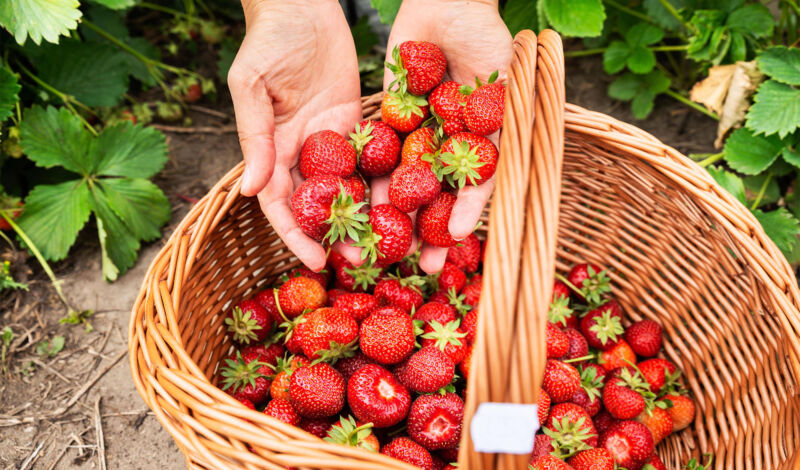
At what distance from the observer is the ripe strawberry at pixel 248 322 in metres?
1.30

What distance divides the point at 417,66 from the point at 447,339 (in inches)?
23.3

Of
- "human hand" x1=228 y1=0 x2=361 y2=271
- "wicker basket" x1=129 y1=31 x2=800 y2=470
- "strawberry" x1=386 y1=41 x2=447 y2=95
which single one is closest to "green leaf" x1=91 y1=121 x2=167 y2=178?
"wicker basket" x1=129 y1=31 x2=800 y2=470

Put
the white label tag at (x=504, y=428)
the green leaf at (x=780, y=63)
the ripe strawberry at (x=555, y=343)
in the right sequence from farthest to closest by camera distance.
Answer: the green leaf at (x=780, y=63), the ripe strawberry at (x=555, y=343), the white label tag at (x=504, y=428)

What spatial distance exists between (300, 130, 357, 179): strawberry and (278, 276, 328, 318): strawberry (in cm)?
24

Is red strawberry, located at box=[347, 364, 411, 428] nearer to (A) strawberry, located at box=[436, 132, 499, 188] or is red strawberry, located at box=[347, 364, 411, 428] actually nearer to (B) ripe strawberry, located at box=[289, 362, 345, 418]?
(B) ripe strawberry, located at box=[289, 362, 345, 418]

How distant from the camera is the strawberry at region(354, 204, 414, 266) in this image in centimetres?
120

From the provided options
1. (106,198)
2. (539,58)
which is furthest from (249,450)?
(106,198)

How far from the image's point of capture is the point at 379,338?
3.80ft

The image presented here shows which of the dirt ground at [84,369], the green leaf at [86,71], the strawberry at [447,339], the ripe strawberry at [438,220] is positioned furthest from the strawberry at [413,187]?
the green leaf at [86,71]

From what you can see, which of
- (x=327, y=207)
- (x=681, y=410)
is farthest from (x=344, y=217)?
(x=681, y=410)

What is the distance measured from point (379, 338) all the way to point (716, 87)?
1482 mm

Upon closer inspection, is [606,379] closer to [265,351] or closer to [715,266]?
[715,266]

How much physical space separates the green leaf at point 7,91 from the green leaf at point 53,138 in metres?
0.17

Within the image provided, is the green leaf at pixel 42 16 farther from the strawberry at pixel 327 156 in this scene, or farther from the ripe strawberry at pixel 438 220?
the ripe strawberry at pixel 438 220
